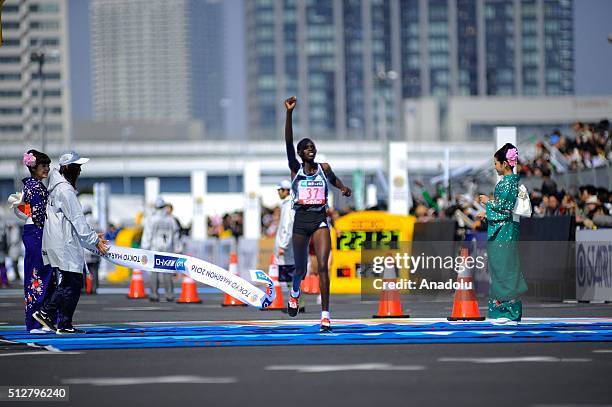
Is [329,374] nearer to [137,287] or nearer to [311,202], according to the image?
[311,202]

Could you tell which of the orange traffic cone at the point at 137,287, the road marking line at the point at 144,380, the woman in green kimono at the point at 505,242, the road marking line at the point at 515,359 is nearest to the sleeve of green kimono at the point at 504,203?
the woman in green kimono at the point at 505,242

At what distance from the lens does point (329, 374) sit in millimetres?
10539

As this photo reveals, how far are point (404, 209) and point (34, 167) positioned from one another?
1981 cm

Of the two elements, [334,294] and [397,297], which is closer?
[397,297]

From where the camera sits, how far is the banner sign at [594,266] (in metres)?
21.6

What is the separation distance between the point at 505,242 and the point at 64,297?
499 cm

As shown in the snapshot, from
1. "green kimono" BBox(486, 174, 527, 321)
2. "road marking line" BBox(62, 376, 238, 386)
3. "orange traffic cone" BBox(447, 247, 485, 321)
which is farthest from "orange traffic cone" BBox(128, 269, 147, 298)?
"road marking line" BBox(62, 376, 238, 386)

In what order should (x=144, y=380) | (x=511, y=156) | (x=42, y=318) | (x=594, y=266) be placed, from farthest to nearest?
(x=594, y=266)
(x=511, y=156)
(x=42, y=318)
(x=144, y=380)

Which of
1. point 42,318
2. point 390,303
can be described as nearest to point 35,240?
point 42,318

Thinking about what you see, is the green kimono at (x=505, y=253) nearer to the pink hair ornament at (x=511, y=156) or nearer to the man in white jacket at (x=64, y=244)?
the pink hair ornament at (x=511, y=156)

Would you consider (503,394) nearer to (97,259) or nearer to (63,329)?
(63,329)

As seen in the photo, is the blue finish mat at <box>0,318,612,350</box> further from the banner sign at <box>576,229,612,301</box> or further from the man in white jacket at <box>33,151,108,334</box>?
the banner sign at <box>576,229,612,301</box>

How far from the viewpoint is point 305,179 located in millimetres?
15109

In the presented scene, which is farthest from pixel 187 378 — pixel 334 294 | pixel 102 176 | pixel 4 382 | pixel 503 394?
pixel 102 176
